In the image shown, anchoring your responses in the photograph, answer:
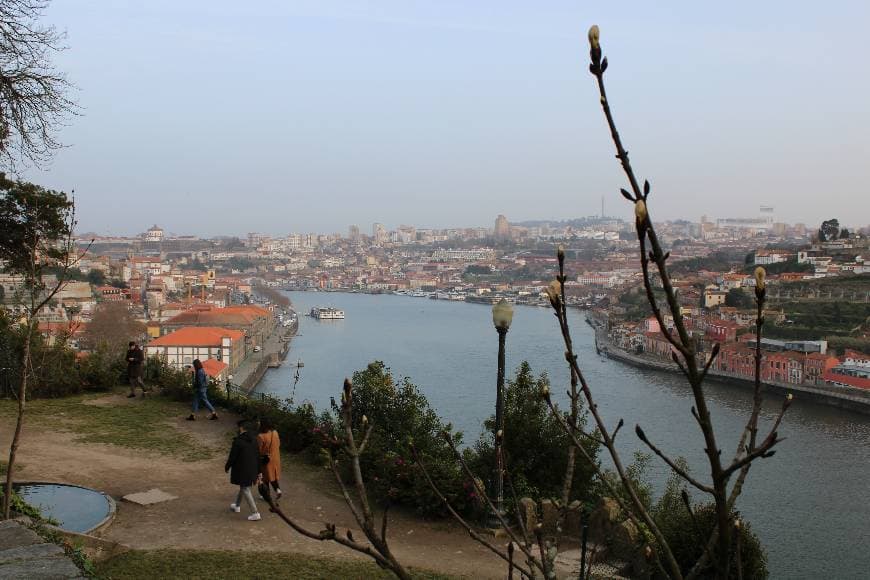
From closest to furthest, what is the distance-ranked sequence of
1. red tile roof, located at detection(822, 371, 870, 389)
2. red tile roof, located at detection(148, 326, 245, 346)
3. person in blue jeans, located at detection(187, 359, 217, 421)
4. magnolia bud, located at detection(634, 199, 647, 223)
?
1. magnolia bud, located at detection(634, 199, 647, 223)
2. person in blue jeans, located at detection(187, 359, 217, 421)
3. red tile roof, located at detection(148, 326, 245, 346)
4. red tile roof, located at detection(822, 371, 870, 389)

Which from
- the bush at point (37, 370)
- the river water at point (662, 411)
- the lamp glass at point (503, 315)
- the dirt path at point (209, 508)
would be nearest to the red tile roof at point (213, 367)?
the river water at point (662, 411)

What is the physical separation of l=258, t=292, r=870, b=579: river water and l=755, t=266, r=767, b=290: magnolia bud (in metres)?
0.54

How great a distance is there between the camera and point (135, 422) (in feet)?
15.0

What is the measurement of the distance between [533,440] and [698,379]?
308cm

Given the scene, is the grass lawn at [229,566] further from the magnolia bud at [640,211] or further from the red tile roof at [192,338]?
the red tile roof at [192,338]

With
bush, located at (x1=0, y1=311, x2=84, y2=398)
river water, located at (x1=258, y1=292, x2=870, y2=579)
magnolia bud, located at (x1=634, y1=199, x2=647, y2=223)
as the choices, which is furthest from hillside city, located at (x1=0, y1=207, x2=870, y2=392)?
river water, located at (x1=258, y1=292, x2=870, y2=579)

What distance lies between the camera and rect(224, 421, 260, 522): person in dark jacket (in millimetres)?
3043

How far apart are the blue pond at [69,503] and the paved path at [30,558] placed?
0.89 m

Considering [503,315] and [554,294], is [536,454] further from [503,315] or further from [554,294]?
[554,294]

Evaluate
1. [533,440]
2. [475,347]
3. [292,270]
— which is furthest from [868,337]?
[292,270]

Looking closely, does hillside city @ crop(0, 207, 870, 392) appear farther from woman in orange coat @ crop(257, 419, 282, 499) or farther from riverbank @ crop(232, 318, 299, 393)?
woman in orange coat @ crop(257, 419, 282, 499)

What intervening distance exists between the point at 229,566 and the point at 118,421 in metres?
2.38

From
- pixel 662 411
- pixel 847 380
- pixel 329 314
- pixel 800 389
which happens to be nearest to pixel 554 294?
pixel 662 411

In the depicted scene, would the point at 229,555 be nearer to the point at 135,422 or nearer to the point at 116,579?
the point at 116,579
